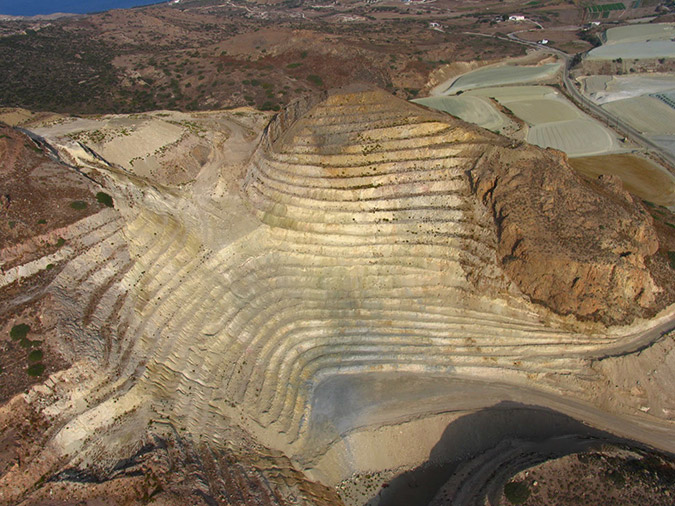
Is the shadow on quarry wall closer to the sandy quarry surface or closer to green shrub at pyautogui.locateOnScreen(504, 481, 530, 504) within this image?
green shrub at pyautogui.locateOnScreen(504, 481, 530, 504)

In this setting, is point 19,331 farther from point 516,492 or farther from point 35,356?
point 516,492

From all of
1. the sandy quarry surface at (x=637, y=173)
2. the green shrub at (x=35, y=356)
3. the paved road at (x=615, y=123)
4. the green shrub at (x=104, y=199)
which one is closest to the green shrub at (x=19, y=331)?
the green shrub at (x=35, y=356)

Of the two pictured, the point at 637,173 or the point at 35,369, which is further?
the point at 637,173

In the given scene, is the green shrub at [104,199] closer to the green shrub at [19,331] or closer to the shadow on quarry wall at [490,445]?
the green shrub at [19,331]

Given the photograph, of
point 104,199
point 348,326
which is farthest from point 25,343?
point 348,326

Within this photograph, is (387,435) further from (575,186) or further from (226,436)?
(575,186)
